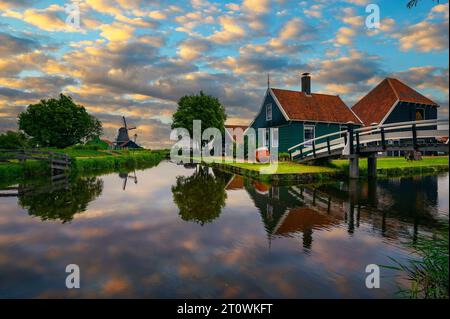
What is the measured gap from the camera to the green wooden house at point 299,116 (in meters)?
27.1

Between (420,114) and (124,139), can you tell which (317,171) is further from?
(124,139)

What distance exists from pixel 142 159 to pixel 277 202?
32.1 meters

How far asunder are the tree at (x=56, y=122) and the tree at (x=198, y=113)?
20024 millimetres

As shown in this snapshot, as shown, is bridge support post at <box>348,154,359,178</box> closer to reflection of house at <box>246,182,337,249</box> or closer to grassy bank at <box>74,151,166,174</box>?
reflection of house at <box>246,182,337,249</box>

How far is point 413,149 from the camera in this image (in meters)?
12.8

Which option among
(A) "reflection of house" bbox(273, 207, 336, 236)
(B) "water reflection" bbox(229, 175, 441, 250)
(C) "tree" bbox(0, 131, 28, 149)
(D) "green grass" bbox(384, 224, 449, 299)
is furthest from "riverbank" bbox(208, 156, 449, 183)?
(C) "tree" bbox(0, 131, 28, 149)

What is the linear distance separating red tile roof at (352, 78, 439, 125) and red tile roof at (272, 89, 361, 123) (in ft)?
8.64

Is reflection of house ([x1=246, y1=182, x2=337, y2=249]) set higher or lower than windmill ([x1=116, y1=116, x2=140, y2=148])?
lower

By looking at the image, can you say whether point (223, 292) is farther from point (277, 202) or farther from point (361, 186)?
point (361, 186)

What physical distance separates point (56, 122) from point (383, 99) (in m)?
53.3

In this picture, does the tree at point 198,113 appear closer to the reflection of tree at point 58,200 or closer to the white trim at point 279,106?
the white trim at point 279,106

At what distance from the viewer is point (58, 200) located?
1108 centimetres

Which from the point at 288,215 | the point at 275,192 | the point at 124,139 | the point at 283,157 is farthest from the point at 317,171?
the point at 124,139

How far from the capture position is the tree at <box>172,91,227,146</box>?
49025mm
